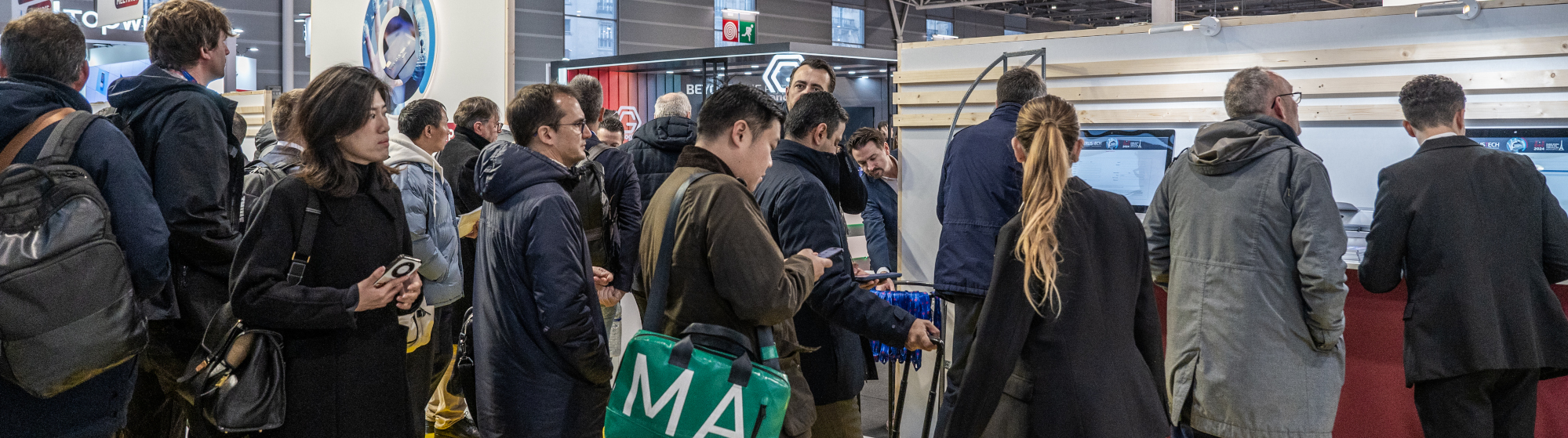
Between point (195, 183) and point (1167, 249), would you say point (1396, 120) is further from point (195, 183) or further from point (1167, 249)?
point (195, 183)

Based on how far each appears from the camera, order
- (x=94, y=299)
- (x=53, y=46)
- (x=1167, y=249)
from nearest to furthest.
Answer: (x=94, y=299) < (x=53, y=46) < (x=1167, y=249)

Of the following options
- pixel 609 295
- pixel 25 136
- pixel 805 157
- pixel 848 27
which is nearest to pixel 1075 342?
pixel 805 157

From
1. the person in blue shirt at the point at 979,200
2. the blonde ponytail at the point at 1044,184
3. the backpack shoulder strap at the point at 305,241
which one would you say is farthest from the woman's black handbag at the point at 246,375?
the person in blue shirt at the point at 979,200

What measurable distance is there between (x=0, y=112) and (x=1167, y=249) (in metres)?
3.31

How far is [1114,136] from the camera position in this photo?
436cm

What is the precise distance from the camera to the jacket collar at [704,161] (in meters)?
2.21

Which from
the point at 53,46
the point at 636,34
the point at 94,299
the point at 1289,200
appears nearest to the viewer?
the point at 94,299

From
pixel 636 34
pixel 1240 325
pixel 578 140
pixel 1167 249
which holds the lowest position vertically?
pixel 1240 325

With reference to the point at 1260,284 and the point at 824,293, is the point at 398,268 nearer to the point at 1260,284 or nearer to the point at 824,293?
the point at 824,293

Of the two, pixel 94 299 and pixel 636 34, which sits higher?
pixel 636 34

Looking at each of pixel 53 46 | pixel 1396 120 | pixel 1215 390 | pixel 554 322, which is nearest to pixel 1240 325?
pixel 1215 390

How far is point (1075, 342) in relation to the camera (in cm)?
211

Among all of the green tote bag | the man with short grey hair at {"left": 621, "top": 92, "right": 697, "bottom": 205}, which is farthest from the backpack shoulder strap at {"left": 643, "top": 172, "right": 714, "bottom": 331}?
the man with short grey hair at {"left": 621, "top": 92, "right": 697, "bottom": 205}

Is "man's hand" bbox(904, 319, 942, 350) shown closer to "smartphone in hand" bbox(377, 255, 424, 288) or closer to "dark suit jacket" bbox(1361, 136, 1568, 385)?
"smartphone in hand" bbox(377, 255, 424, 288)
